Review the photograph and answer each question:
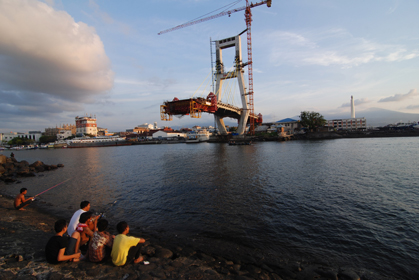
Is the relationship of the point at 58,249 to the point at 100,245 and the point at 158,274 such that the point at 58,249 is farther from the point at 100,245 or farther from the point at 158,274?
the point at 158,274

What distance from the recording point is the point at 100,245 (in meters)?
4.61

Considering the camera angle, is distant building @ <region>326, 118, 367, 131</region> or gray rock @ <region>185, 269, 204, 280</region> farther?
distant building @ <region>326, 118, 367, 131</region>

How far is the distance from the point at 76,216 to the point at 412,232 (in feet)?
35.5

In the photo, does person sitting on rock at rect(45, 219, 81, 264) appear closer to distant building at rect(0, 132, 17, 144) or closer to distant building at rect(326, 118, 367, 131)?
distant building at rect(326, 118, 367, 131)

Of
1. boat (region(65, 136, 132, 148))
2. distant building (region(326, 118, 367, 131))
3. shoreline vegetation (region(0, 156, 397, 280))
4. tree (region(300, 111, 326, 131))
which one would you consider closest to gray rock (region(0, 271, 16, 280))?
shoreline vegetation (region(0, 156, 397, 280))

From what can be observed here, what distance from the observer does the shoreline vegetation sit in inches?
171

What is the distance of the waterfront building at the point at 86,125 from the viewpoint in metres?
122

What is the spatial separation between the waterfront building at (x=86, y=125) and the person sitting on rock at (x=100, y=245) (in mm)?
136238

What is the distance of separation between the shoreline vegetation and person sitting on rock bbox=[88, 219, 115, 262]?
0.60 feet

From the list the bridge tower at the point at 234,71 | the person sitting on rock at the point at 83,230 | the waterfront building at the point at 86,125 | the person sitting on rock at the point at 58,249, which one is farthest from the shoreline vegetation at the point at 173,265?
the waterfront building at the point at 86,125

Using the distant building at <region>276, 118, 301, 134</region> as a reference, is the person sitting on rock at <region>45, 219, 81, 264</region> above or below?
below

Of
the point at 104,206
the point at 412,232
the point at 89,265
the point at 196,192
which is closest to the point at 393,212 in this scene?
the point at 412,232

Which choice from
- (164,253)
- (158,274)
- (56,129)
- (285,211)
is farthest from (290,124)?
(56,129)

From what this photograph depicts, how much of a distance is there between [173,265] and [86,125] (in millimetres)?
138620
